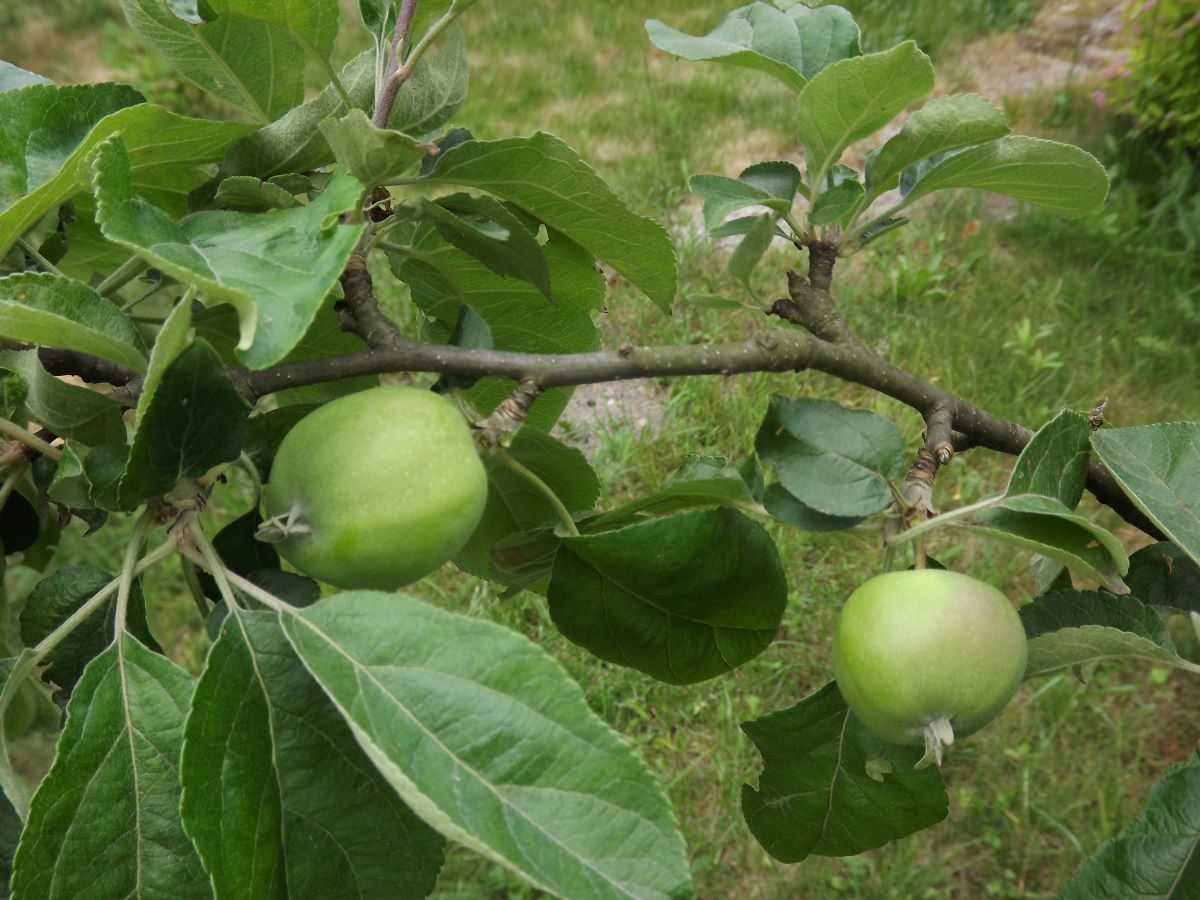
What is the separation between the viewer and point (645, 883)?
0.47m

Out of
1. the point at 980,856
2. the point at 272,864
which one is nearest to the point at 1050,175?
the point at 272,864

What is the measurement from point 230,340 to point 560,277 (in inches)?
10.6

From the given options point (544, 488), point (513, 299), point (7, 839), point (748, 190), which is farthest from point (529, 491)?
point (7, 839)

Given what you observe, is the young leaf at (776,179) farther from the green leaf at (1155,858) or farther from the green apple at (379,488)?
the green leaf at (1155,858)

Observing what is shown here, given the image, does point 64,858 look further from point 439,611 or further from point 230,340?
point 230,340

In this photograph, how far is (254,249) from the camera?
549 millimetres

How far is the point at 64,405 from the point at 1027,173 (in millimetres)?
726

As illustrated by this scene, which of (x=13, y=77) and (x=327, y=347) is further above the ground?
(x=13, y=77)

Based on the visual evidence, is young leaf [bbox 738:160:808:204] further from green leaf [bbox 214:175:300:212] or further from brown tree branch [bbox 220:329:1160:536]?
green leaf [bbox 214:175:300:212]

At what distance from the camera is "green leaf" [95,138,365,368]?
0.47m

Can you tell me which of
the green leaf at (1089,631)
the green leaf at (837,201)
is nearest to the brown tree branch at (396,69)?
the green leaf at (837,201)

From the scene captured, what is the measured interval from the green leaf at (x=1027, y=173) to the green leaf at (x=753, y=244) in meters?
0.13

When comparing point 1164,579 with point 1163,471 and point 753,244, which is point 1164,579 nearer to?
point 1163,471

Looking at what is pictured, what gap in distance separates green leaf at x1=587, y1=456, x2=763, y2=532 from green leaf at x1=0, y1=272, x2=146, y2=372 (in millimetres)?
311
